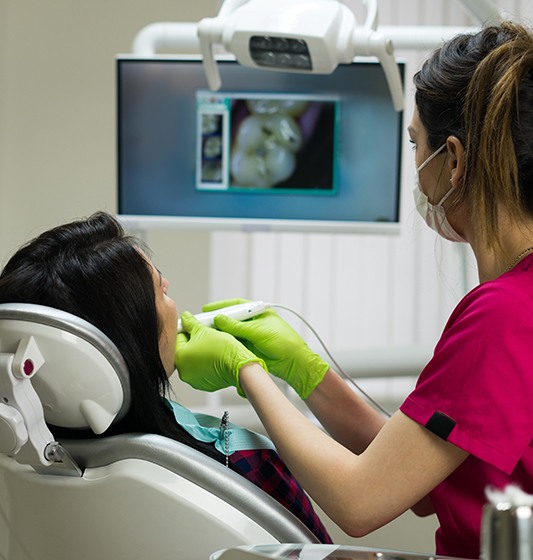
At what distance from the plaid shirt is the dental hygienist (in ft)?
0.39

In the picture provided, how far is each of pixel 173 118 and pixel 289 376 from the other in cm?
120

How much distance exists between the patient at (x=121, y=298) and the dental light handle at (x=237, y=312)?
0.18 m

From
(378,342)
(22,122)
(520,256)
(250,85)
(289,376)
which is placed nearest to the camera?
(520,256)

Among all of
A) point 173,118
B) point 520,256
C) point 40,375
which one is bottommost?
point 40,375

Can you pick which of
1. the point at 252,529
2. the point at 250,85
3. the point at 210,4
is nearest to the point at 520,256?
the point at 252,529

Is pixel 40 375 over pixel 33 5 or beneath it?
beneath

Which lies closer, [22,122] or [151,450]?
[151,450]

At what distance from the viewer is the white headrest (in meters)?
1.07

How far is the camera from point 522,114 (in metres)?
1.16

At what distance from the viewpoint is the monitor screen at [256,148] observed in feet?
8.14

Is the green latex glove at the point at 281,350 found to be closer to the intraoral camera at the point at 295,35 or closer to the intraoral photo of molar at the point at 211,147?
the intraoral camera at the point at 295,35

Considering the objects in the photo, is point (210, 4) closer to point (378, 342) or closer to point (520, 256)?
point (378, 342)

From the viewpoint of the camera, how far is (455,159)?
4.07 feet

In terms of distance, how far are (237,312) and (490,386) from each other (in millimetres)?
626
